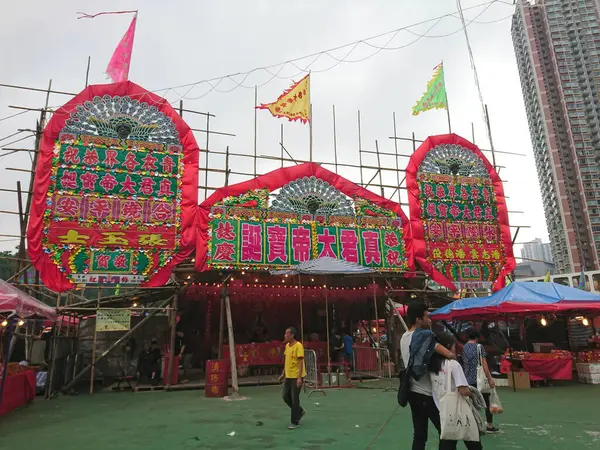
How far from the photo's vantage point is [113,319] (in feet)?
33.0

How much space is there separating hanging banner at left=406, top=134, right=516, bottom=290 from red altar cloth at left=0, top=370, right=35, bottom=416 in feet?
35.1

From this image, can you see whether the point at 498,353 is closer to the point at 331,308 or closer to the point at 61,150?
the point at 331,308

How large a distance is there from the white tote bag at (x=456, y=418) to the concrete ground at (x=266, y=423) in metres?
2.00

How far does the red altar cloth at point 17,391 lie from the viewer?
7508 mm

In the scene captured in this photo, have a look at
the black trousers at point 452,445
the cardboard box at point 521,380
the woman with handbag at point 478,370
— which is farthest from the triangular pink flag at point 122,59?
the cardboard box at point 521,380

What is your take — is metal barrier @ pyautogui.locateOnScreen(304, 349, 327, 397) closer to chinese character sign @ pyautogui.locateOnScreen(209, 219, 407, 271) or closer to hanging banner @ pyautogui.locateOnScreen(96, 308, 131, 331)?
chinese character sign @ pyautogui.locateOnScreen(209, 219, 407, 271)

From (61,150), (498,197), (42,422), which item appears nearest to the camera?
(42,422)

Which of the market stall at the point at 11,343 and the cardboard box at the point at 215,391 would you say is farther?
the cardboard box at the point at 215,391

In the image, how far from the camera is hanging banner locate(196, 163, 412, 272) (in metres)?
11.9

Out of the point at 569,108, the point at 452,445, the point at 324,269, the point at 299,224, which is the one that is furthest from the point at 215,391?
the point at 569,108

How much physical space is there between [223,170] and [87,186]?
4049 millimetres

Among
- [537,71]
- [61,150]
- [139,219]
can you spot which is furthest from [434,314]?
[537,71]

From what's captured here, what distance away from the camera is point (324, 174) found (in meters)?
13.3

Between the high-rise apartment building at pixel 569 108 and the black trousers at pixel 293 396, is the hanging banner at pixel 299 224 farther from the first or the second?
the high-rise apartment building at pixel 569 108
